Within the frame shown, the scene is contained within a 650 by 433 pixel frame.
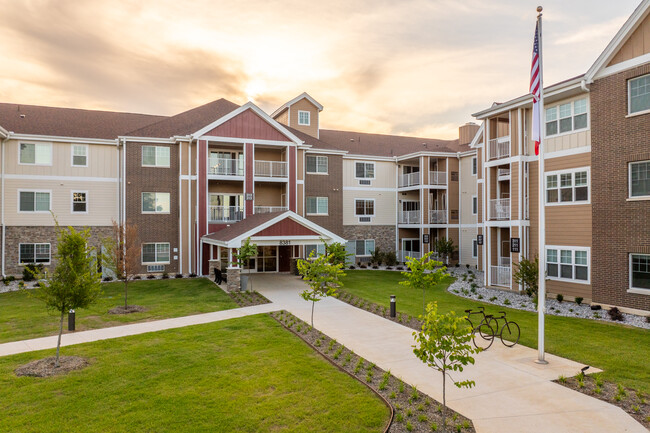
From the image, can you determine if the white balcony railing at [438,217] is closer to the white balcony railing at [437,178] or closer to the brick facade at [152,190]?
the white balcony railing at [437,178]

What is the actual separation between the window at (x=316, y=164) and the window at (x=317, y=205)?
81.4 inches

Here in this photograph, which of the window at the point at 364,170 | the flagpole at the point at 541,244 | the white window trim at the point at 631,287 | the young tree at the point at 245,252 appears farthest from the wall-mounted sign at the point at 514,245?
the window at the point at 364,170

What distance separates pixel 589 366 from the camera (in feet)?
30.1

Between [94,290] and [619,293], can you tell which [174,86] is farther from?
[619,293]

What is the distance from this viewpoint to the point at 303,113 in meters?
32.4

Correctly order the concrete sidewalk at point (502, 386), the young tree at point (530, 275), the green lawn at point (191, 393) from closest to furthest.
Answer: the green lawn at point (191, 393), the concrete sidewalk at point (502, 386), the young tree at point (530, 275)

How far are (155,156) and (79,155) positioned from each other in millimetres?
4547

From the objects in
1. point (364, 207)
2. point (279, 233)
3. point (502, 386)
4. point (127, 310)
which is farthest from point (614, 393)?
point (364, 207)

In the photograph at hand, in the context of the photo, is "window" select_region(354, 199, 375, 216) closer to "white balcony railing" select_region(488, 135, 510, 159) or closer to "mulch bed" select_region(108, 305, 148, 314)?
"white balcony railing" select_region(488, 135, 510, 159)

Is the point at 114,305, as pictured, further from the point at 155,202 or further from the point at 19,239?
the point at 19,239

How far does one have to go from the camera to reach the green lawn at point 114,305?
42.4ft

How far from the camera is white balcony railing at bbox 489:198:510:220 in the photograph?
2053 cm

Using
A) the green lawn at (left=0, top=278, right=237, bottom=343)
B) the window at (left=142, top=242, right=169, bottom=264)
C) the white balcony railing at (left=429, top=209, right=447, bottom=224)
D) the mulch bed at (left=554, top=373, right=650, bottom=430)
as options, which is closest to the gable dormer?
the white balcony railing at (left=429, top=209, right=447, bottom=224)

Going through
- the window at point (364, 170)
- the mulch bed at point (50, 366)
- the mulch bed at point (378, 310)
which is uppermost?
the window at point (364, 170)
